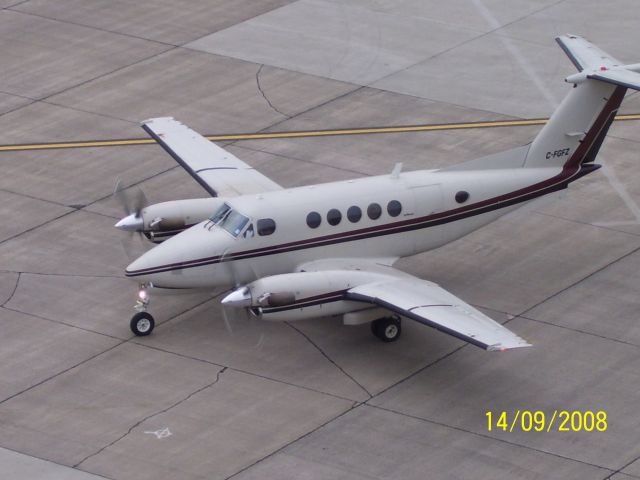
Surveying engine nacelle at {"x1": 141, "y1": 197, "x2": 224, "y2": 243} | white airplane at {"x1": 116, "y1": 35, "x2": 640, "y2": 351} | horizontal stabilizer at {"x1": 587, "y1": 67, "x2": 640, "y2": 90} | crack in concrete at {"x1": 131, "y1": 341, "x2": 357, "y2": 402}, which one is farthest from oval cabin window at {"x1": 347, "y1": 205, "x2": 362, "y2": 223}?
horizontal stabilizer at {"x1": 587, "y1": 67, "x2": 640, "y2": 90}

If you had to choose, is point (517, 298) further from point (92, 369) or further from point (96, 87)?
point (96, 87)

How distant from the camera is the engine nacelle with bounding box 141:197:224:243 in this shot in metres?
28.9

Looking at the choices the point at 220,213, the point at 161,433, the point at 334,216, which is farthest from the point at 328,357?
the point at 161,433

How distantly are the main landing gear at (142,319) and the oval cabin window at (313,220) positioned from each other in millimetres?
3544

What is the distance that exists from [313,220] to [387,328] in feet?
8.70

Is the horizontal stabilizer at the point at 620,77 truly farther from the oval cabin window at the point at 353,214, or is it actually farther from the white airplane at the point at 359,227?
the oval cabin window at the point at 353,214

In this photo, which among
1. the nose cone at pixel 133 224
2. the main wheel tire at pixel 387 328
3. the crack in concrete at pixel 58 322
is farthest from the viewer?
the nose cone at pixel 133 224

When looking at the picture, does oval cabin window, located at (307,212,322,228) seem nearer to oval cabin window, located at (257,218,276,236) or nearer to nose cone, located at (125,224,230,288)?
oval cabin window, located at (257,218,276,236)

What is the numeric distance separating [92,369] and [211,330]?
106 inches

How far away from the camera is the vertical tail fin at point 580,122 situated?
30.0m

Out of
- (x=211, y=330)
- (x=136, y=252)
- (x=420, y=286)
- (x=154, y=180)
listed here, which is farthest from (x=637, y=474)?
(x=154, y=180)

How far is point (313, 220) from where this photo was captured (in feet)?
91.7
